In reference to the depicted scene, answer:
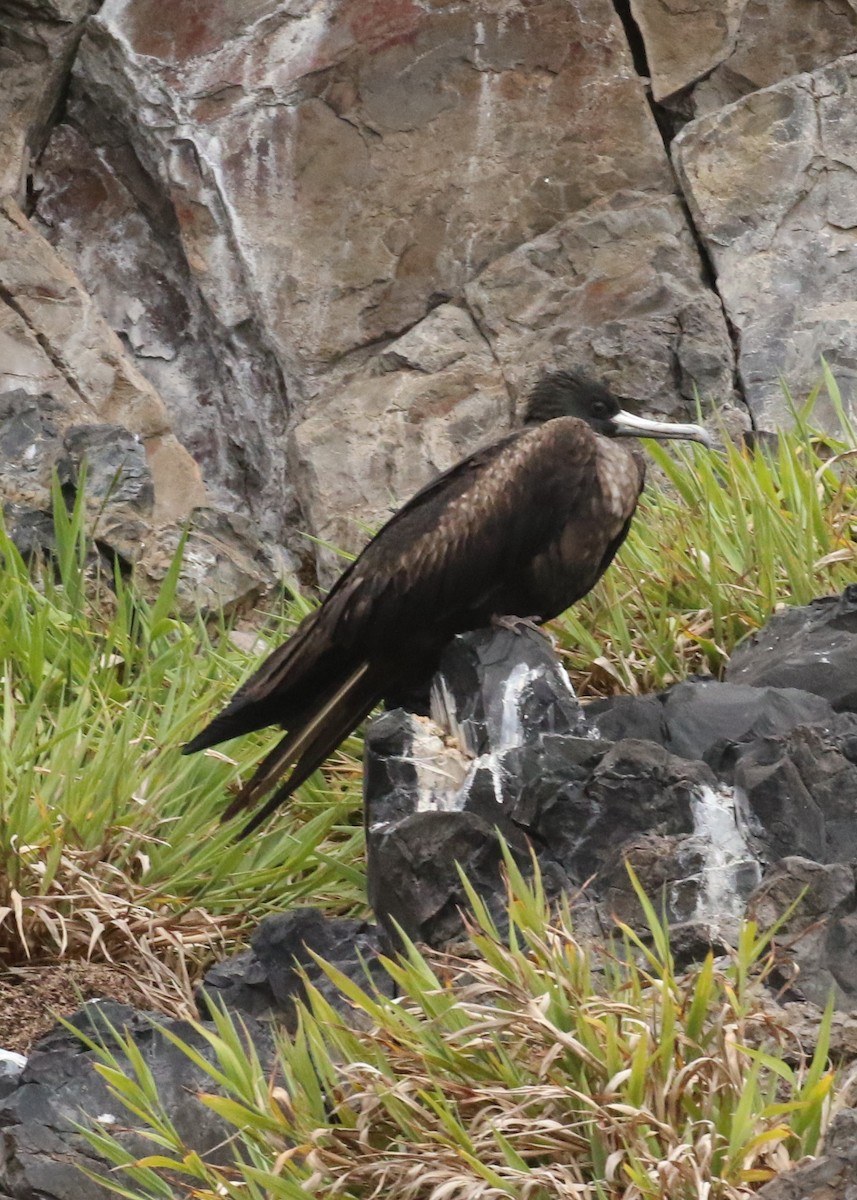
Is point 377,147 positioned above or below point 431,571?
above

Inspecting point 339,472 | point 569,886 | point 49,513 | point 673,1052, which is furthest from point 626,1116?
point 339,472

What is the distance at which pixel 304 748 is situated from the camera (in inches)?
162

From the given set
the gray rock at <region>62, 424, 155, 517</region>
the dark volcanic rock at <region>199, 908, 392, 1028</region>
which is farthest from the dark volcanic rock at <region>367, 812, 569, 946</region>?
the gray rock at <region>62, 424, 155, 517</region>

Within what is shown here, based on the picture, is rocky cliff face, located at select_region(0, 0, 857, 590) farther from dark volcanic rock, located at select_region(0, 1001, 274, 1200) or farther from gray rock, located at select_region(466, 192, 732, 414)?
dark volcanic rock, located at select_region(0, 1001, 274, 1200)

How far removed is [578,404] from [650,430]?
225mm

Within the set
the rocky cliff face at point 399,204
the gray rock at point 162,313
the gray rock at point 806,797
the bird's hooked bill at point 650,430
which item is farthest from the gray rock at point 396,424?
the gray rock at point 806,797

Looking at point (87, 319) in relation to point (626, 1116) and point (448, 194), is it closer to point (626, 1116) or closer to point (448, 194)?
point (448, 194)

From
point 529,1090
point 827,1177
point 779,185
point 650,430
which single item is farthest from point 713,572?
point 779,185

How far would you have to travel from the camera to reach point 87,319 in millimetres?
7176

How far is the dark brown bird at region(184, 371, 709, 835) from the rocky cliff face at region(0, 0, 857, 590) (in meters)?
2.75

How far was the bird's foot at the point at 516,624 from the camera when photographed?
417 centimetres

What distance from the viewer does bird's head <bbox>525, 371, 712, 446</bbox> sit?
479 centimetres

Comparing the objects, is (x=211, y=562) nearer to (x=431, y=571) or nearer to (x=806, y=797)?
(x=431, y=571)

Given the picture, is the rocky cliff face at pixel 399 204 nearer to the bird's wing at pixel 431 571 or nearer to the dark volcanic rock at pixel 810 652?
the bird's wing at pixel 431 571
